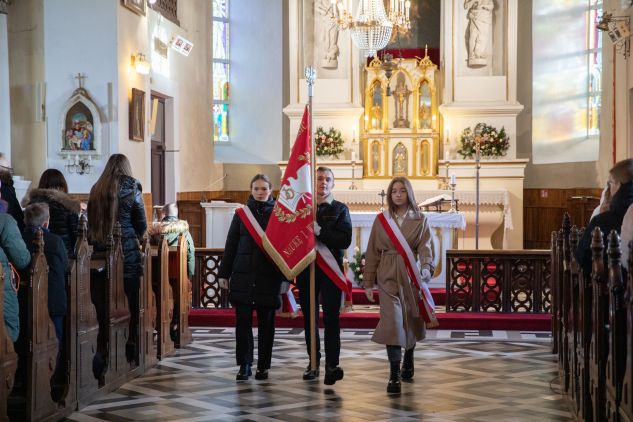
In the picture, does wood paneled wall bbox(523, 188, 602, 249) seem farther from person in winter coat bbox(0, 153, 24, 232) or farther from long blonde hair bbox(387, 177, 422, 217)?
person in winter coat bbox(0, 153, 24, 232)

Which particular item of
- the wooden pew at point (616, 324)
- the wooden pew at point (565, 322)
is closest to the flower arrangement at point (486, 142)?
the wooden pew at point (565, 322)

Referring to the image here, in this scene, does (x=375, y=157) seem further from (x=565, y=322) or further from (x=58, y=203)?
(x=58, y=203)

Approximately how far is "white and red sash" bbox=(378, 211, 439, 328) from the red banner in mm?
530

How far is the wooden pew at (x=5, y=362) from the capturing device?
4.97m

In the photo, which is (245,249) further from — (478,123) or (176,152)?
(478,123)

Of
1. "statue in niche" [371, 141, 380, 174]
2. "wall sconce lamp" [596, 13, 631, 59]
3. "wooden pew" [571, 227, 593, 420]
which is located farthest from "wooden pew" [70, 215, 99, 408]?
"statue in niche" [371, 141, 380, 174]

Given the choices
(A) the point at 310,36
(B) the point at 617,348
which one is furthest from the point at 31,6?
(B) the point at 617,348

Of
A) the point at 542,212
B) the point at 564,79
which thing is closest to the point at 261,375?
the point at 542,212

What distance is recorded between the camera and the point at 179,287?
344 inches

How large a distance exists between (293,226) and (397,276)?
806 millimetres

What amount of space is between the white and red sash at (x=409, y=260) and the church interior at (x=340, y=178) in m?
0.16

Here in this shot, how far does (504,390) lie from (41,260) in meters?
3.24

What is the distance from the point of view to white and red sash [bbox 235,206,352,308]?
6914mm

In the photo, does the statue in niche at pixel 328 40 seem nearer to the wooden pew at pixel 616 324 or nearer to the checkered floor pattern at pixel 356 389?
the checkered floor pattern at pixel 356 389
